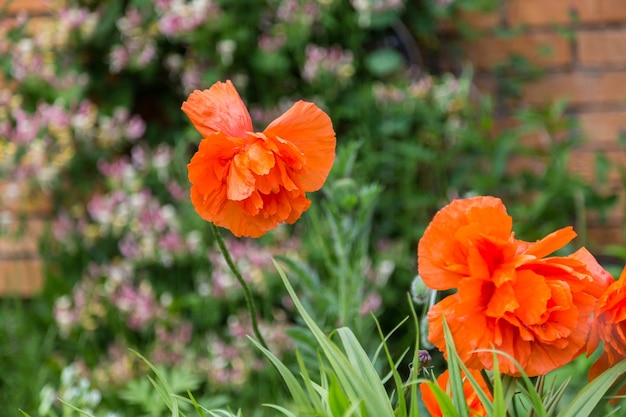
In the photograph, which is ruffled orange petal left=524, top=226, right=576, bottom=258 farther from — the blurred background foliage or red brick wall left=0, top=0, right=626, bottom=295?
red brick wall left=0, top=0, right=626, bottom=295

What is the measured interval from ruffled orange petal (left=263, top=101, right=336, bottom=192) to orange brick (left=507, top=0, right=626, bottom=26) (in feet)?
5.12

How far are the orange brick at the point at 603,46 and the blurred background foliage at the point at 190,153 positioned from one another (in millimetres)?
179

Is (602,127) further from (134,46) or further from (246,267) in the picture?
(134,46)

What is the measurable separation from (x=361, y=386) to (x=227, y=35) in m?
1.57

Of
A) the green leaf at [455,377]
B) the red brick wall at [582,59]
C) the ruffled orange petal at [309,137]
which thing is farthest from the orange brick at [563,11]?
the green leaf at [455,377]

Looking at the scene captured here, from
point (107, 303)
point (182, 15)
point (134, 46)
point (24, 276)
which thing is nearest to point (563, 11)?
point (182, 15)

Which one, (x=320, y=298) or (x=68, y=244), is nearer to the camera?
(x=320, y=298)

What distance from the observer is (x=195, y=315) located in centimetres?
205

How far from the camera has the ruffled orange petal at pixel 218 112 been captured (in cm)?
75

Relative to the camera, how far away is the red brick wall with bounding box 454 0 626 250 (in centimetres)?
219

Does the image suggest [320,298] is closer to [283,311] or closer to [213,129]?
[213,129]

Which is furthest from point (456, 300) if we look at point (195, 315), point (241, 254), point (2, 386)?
point (2, 386)

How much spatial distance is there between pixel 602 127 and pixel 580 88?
12 cm

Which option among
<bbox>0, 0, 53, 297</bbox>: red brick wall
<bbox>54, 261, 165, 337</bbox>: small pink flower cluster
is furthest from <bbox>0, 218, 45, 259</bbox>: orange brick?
<bbox>54, 261, 165, 337</bbox>: small pink flower cluster
